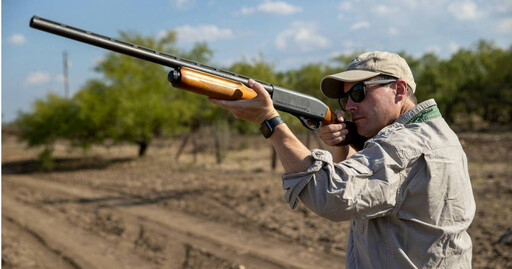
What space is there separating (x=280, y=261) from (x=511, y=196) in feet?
18.8

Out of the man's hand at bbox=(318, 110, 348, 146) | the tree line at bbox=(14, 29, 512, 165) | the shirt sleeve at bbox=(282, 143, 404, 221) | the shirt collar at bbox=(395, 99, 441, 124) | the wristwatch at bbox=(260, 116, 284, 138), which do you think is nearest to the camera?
the shirt sleeve at bbox=(282, 143, 404, 221)

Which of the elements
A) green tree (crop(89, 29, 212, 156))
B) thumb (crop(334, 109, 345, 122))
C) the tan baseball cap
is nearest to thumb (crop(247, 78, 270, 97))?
the tan baseball cap

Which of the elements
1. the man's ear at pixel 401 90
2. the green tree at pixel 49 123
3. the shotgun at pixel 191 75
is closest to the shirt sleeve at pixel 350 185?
the man's ear at pixel 401 90

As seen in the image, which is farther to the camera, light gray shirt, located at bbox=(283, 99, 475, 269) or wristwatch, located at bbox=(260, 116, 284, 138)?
wristwatch, located at bbox=(260, 116, 284, 138)

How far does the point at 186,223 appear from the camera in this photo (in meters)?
9.35

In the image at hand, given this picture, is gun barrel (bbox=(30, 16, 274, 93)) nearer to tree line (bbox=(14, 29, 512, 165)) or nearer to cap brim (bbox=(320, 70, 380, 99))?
cap brim (bbox=(320, 70, 380, 99))

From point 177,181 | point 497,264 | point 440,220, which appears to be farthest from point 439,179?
point 177,181

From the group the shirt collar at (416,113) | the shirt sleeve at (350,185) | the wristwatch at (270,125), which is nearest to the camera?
the shirt sleeve at (350,185)

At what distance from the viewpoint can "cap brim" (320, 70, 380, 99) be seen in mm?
2152

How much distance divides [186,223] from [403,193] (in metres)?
7.83

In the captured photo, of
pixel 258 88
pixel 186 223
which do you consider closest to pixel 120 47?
pixel 258 88

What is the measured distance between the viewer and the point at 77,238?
8.51m

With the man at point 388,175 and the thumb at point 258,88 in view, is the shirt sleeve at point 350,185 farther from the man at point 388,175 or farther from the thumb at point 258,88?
the thumb at point 258,88

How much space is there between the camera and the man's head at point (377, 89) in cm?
218
